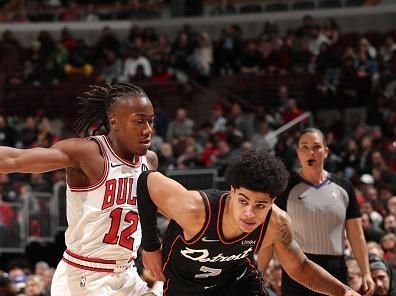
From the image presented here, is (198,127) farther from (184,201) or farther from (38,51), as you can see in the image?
(184,201)

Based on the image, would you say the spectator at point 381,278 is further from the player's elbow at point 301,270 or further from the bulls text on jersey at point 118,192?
the bulls text on jersey at point 118,192

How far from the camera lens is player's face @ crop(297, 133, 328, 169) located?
22.0ft

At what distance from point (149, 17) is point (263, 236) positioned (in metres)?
16.1

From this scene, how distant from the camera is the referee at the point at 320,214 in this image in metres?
6.68

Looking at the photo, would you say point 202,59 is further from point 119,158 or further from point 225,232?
point 225,232

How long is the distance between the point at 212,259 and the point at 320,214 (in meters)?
2.16

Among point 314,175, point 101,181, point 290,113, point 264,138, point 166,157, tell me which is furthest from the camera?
point 290,113

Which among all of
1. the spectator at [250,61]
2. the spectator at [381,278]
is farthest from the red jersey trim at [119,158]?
the spectator at [250,61]

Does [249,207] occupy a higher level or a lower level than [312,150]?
higher

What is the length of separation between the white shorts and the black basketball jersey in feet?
1.30

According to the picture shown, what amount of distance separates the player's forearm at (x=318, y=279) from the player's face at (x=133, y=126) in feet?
4.03

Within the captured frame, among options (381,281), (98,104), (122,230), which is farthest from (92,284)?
(381,281)

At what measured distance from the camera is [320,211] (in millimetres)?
6707

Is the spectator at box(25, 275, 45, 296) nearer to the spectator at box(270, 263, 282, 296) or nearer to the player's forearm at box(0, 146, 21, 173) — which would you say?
the spectator at box(270, 263, 282, 296)
